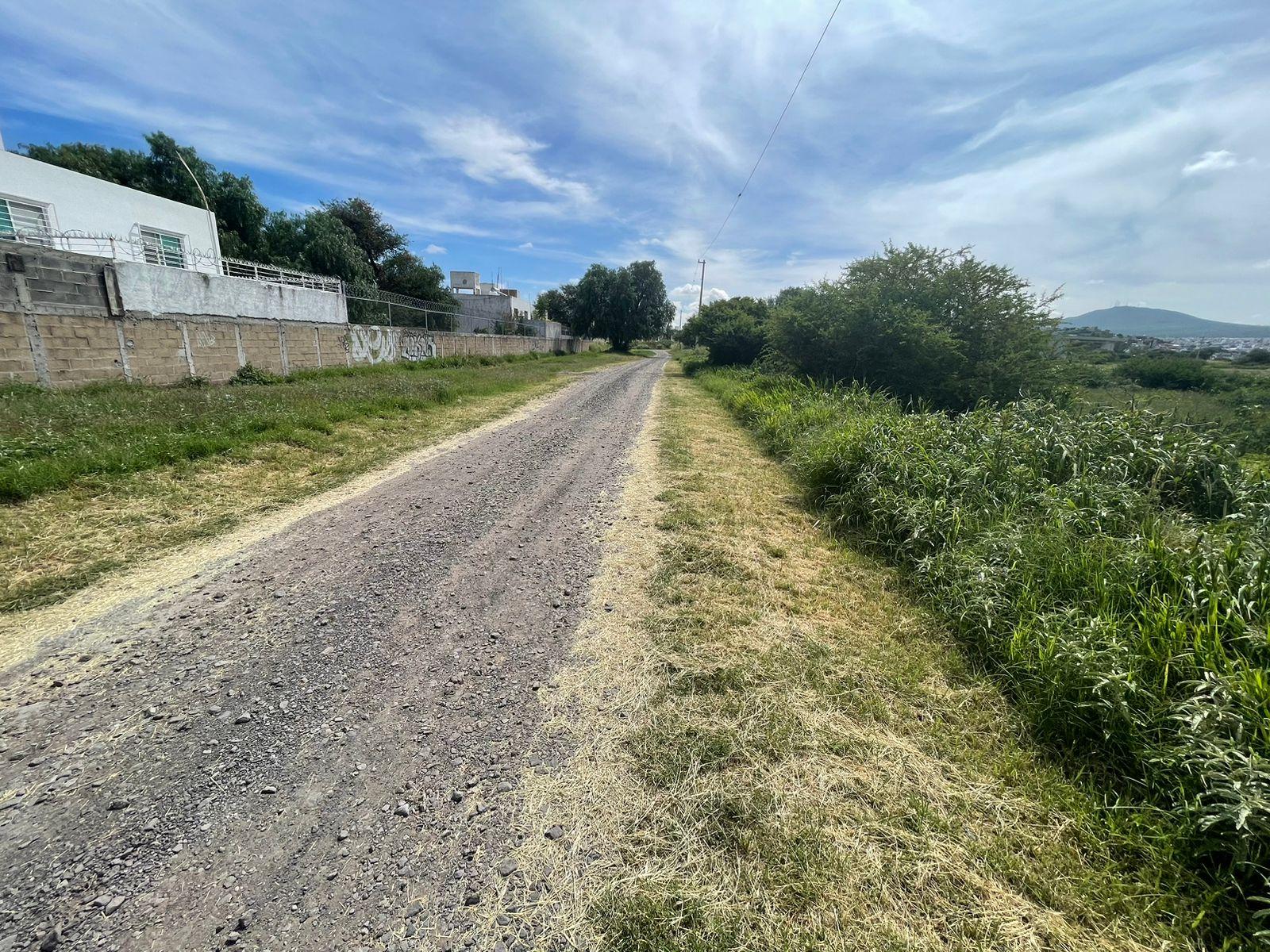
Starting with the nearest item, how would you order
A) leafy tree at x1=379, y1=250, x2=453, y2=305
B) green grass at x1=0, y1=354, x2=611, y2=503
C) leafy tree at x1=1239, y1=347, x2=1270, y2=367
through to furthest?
green grass at x1=0, y1=354, x2=611, y2=503
leafy tree at x1=1239, y1=347, x2=1270, y2=367
leafy tree at x1=379, y1=250, x2=453, y2=305

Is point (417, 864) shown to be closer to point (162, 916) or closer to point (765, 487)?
point (162, 916)

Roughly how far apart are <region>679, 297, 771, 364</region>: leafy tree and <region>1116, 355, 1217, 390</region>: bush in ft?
39.2

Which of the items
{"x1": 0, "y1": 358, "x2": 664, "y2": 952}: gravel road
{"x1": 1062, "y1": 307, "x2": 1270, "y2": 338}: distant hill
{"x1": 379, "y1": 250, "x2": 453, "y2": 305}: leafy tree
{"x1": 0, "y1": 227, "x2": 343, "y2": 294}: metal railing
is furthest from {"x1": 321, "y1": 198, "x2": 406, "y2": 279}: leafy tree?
{"x1": 1062, "y1": 307, "x2": 1270, "y2": 338}: distant hill

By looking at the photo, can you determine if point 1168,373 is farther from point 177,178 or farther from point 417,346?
point 177,178

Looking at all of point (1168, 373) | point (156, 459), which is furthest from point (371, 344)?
point (1168, 373)

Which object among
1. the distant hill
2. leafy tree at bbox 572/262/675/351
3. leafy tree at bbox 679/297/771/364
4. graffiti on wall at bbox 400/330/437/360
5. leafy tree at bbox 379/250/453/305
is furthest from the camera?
the distant hill

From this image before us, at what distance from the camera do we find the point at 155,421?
6258 mm

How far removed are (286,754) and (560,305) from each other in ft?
167

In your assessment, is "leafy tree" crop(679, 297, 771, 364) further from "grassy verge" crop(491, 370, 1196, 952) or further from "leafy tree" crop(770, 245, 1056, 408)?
"grassy verge" crop(491, 370, 1196, 952)

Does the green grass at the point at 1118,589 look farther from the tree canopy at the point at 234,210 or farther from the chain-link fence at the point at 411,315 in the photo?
the tree canopy at the point at 234,210

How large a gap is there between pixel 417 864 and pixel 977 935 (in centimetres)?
181

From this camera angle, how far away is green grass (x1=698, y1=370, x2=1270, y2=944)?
172 cm

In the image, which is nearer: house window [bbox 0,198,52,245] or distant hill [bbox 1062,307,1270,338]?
house window [bbox 0,198,52,245]

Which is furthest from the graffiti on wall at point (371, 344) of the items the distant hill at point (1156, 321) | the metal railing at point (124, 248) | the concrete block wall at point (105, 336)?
the distant hill at point (1156, 321)
